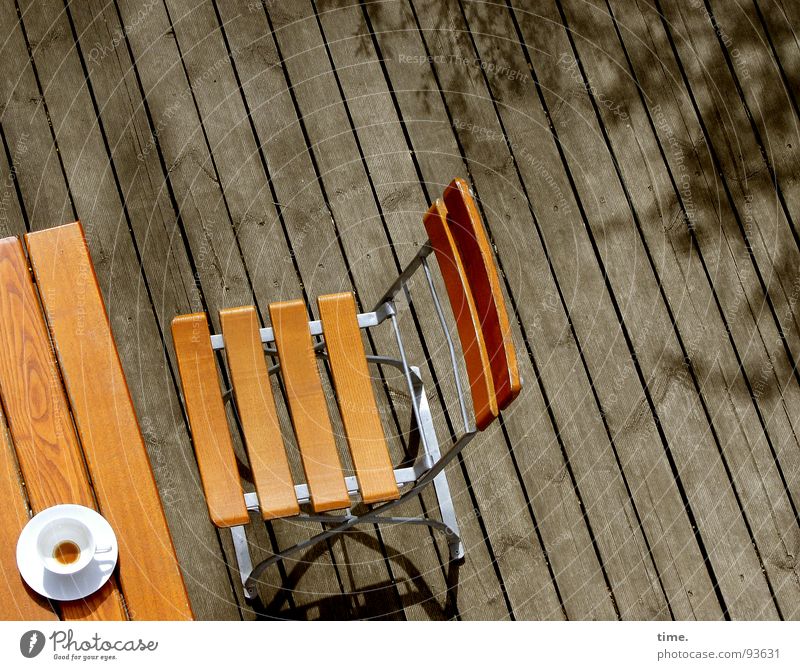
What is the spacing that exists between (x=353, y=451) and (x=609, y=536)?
3.47ft

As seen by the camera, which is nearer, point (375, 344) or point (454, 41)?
point (375, 344)

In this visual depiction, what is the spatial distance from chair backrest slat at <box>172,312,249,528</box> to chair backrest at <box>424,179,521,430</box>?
62 centimetres

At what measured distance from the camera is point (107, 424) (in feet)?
5.74

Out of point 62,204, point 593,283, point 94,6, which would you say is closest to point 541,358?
point 593,283

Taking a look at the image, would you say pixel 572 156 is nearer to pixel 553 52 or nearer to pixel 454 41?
pixel 553 52

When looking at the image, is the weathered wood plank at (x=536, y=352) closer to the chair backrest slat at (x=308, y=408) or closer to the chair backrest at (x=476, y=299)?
the chair backrest slat at (x=308, y=408)

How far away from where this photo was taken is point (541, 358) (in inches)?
110

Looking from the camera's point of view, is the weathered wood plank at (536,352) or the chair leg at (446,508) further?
the weathered wood plank at (536,352)

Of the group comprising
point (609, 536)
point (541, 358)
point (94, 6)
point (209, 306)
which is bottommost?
point (609, 536)

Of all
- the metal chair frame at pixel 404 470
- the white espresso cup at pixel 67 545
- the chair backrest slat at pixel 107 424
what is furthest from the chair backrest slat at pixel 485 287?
the white espresso cup at pixel 67 545

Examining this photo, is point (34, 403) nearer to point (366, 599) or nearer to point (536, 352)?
point (366, 599)

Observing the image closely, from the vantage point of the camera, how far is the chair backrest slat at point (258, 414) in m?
2.00

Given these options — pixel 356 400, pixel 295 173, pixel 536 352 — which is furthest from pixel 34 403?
pixel 536 352
